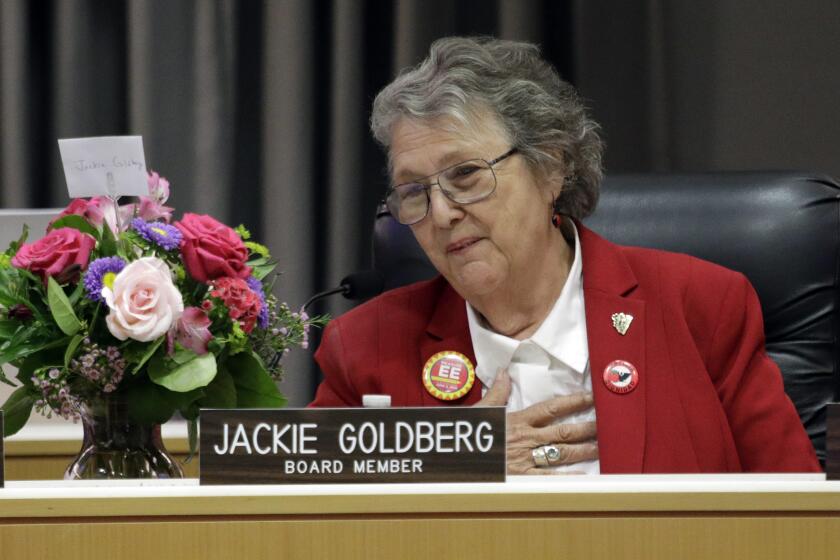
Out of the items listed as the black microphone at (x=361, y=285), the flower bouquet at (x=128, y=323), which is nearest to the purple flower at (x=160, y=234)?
the flower bouquet at (x=128, y=323)

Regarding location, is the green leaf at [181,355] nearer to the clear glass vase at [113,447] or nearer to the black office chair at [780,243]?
the clear glass vase at [113,447]

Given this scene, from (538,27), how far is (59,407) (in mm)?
1835

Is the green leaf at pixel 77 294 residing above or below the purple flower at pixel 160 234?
below

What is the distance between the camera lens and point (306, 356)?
2.82 metres

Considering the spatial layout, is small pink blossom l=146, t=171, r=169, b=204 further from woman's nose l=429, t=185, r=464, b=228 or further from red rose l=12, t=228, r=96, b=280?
woman's nose l=429, t=185, r=464, b=228

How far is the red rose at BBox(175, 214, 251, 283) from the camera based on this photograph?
4.09ft

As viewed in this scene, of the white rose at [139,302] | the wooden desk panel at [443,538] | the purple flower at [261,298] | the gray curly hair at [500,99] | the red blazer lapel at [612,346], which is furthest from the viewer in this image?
the gray curly hair at [500,99]

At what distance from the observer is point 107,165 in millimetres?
1313

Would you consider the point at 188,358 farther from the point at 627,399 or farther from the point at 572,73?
the point at 572,73

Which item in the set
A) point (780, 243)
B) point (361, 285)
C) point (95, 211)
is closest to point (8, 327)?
point (95, 211)

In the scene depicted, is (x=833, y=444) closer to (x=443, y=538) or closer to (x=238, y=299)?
(x=443, y=538)

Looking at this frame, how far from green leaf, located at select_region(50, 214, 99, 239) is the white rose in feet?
0.43

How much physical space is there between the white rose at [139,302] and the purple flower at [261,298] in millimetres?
123

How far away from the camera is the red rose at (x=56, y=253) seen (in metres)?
1.23
